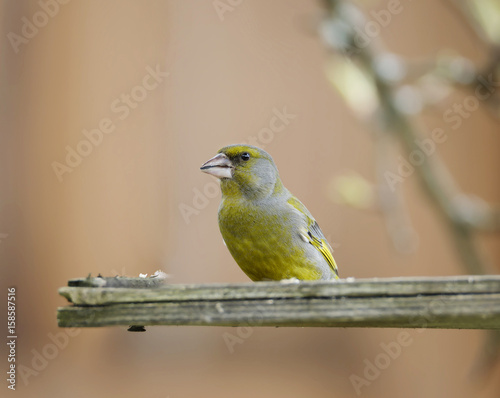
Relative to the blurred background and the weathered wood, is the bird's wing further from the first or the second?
the blurred background

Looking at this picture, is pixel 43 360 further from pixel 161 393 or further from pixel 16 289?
pixel 161 393

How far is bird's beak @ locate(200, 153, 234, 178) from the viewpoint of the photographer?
3.16 meters

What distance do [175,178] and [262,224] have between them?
312 cm

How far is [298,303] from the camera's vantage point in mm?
2025

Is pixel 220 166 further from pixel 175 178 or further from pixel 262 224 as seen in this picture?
pixel 175 178

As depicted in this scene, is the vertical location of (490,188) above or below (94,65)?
below

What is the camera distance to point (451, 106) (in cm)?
665

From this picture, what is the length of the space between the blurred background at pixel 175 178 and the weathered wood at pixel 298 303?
11.4ft

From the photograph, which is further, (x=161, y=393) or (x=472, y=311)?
(x=161, y=393)

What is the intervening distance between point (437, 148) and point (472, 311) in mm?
5121

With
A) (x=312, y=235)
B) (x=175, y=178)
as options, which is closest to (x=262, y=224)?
(x=312, y=235)

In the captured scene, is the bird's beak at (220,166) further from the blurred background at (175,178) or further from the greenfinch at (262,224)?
the blurred background at (175,178)

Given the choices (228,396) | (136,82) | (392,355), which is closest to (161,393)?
(228,396)

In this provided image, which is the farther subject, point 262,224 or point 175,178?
point 175,178
